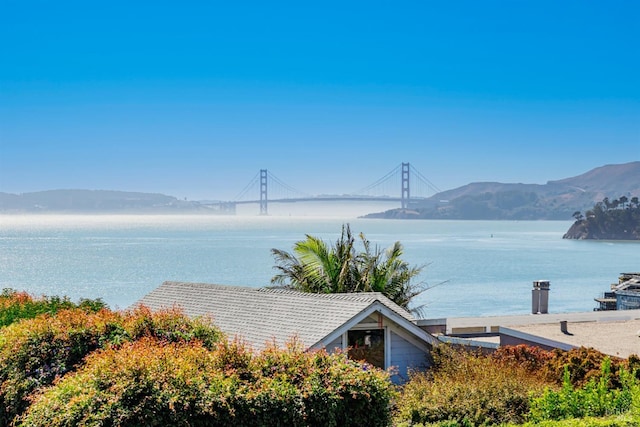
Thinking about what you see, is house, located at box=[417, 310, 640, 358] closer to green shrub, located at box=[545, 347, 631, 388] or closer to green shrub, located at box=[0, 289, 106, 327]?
green shrub, located at box=[545, 347, 631, 388]

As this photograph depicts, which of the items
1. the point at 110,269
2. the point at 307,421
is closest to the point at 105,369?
the point at 307,421

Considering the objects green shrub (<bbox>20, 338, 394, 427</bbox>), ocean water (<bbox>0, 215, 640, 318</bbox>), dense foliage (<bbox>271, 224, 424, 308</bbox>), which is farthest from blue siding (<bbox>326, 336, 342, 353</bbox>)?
ocean water (<bbox>0, 215, 640, 318</bbox>)

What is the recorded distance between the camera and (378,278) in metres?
26.3

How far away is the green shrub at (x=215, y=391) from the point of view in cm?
985

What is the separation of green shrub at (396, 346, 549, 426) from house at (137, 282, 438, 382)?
2.30 meters

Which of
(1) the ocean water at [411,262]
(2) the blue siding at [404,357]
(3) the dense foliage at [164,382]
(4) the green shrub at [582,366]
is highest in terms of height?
(3) the dense foliage at [164,382]

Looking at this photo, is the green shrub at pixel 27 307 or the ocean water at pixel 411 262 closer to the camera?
the green shrub at pixel 27 307

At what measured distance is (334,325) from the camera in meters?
16.7

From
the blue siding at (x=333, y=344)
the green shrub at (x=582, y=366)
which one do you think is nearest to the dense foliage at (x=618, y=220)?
the blue siding at (x=333, y=344)

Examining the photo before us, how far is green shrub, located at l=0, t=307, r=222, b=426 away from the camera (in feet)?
41.9

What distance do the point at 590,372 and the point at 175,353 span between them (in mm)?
7397

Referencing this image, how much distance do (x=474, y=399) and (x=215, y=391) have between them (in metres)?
5.38

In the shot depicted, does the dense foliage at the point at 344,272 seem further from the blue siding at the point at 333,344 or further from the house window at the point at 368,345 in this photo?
the blue siding at the point at 333,344

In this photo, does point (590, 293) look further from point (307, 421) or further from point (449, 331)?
point (307, 421)
